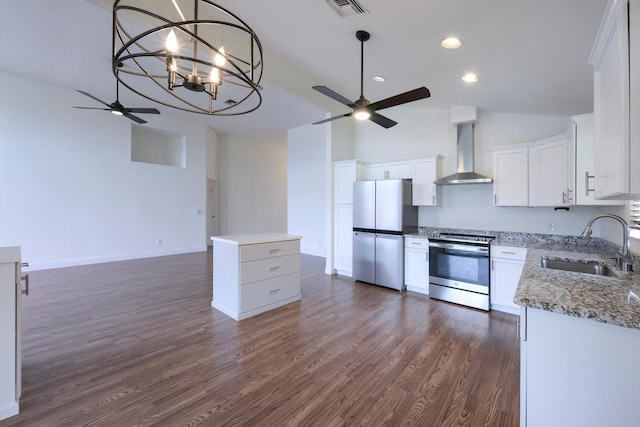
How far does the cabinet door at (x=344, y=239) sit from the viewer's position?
5.05 m

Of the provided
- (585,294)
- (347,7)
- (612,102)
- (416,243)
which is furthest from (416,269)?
(347,7)

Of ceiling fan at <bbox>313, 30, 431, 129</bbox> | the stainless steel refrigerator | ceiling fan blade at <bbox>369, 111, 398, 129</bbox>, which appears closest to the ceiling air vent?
ceiling fan at <bbox>313, 30, 431, 129</bbox>

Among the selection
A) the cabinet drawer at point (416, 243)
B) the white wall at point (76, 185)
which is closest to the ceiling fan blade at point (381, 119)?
the cabinet drawer at point (416, 243)

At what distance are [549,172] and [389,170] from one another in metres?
2.17

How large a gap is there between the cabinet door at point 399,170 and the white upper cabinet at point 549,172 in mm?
1625

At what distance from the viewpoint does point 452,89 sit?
11.8 ft

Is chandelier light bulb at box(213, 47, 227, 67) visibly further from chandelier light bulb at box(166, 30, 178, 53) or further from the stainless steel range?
the stainless steel range

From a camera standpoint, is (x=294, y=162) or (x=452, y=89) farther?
(x=294, y=162)

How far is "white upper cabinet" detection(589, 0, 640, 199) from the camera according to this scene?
1.12 m

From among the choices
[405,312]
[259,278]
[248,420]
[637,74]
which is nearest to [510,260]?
[405,312]

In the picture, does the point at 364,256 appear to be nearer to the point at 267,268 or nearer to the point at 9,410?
the point at 267,268

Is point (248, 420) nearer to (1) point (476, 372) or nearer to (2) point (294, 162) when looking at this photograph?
(1) point (476, 372)

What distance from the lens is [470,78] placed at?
3.16m

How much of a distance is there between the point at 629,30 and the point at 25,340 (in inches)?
185
